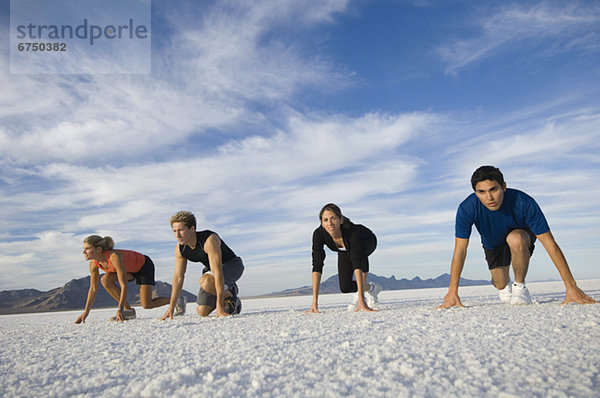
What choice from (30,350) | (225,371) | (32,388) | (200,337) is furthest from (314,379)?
→ (30,350)

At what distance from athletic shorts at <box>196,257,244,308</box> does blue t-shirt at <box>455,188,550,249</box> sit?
271cm

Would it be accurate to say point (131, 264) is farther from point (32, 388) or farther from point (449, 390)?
point (449, 390)

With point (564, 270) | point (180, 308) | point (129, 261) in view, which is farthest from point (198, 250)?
point (564, 270)

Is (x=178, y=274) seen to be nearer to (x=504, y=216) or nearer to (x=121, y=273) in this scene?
(x=121, y=273)

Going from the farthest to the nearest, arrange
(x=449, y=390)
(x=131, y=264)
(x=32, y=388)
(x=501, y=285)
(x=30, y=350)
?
(x=131, y=264) < (x=501, y=285) < (x=30, y=350) < (x=32, y=388) < (x=449, y=390)

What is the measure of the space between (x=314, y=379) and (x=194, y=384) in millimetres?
449

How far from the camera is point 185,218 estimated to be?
4.45m

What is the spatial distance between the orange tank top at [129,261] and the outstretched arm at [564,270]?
4754 millimetres

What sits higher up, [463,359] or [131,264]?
[131,264]

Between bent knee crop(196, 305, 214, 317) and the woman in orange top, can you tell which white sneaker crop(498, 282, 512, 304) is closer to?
bent knee crop(196, 305, 214, 317)

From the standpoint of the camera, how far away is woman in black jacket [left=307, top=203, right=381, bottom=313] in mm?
4309

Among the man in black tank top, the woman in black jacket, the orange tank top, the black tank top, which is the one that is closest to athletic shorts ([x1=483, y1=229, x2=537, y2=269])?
the woman in black jacket

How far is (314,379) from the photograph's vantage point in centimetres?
144

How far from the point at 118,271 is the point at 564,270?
4.78 metres
